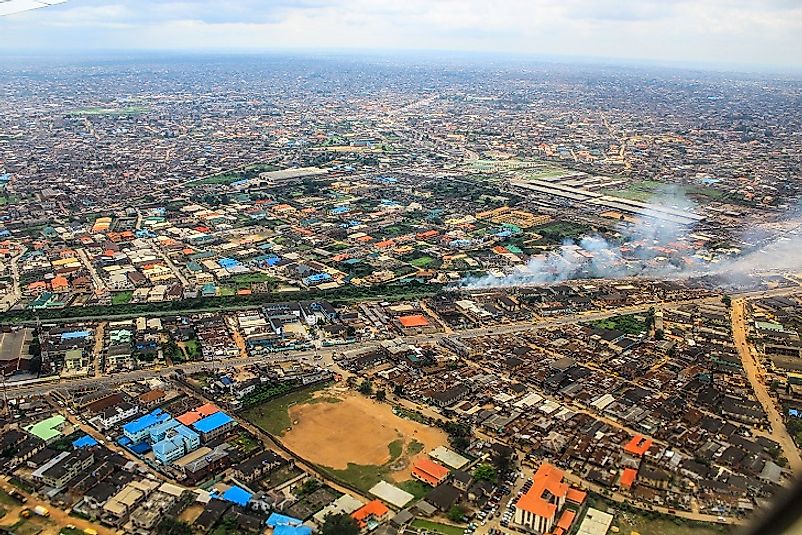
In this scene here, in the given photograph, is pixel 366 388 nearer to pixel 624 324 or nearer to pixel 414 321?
pixel 414 321

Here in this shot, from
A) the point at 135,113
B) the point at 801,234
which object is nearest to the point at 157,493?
the point at 801,234

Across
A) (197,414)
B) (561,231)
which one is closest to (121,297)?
(197,414)

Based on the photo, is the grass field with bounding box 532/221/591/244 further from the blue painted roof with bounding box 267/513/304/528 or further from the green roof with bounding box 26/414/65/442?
the green roof with bounding box 26/414/65/442

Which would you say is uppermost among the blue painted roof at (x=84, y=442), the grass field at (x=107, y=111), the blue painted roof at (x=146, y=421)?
the grass field at (x=107, y=111)

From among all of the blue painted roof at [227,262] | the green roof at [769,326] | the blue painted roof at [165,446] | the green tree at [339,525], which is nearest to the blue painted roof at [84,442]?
the blue painted roof at [165,446]

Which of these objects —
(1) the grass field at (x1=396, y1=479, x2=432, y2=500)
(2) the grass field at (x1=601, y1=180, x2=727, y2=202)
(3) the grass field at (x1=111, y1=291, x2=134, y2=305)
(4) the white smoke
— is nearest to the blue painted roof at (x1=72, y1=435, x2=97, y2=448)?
(1) the grass field at (x1=396, y1=479, x2=432, y2=500)

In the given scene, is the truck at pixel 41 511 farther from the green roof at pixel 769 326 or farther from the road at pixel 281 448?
the green roof at pixel 769 326
